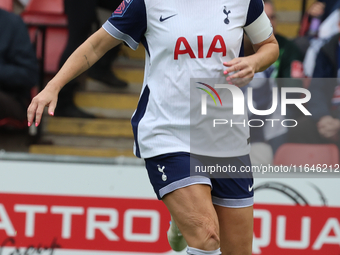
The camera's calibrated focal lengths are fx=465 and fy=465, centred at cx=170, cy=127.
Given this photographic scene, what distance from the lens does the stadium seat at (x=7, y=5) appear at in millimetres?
4172

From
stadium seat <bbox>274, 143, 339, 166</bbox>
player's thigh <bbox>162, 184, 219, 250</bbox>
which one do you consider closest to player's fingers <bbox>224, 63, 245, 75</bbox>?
player's thigh <bbox>162, 184, 219, 250</bbox>

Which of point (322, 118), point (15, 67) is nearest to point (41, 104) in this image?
point (15, 67)

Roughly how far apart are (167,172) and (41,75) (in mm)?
2280

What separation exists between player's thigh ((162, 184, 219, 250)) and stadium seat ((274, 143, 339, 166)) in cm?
177

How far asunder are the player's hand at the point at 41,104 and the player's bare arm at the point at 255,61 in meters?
0.83

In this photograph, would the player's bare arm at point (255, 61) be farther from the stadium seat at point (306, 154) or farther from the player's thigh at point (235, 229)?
the stadium seat at point (306, 154)

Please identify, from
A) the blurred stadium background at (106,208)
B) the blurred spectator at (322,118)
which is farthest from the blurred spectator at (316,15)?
the blurred stadium background at (106,208)

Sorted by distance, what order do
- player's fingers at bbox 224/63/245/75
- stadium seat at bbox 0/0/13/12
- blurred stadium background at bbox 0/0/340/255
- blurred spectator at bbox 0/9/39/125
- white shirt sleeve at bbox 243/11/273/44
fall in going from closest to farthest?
player's fingers at bbox 224/63/245/75
white shirt sleeve at bbox 243/11/273/44
blurred stadium background at bbox 0/0/340/255
blurred spectator at bbox 0/9/39/125
stadium seat at bbox 0/0/13/12

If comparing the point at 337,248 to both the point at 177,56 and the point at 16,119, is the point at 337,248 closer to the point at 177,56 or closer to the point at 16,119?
the point at 177,56

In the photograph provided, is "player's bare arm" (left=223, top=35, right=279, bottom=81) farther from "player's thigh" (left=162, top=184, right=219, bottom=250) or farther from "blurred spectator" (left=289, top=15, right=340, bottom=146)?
"blurred spectator" (left=289, top=15, right=340, bottom=146)

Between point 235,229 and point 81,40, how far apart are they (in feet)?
7.96

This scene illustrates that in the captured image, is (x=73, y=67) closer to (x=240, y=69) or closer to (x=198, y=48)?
(x=198, y=48)

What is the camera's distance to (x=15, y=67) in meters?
4.09

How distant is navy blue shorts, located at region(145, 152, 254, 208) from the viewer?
7.35 feet
